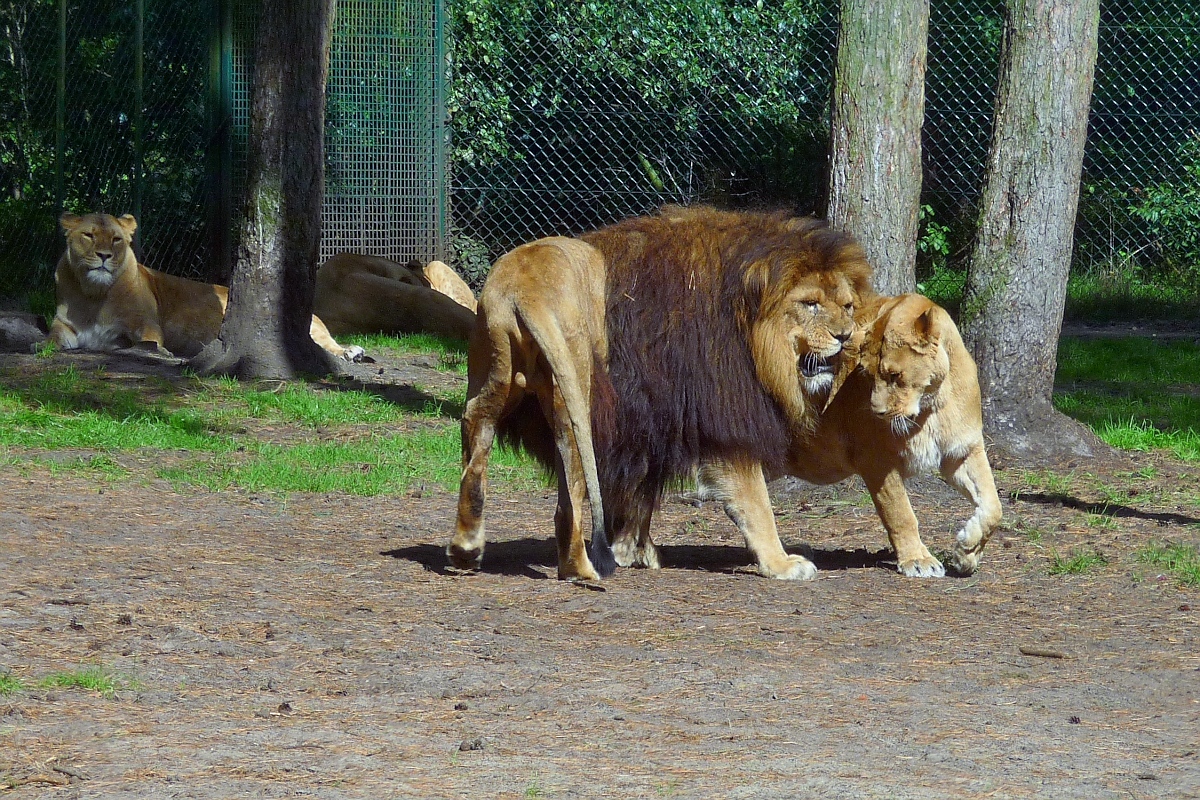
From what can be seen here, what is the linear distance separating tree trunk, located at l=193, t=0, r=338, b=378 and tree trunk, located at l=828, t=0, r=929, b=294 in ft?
13.1

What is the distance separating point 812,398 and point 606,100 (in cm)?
779

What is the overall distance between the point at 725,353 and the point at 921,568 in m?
1.11

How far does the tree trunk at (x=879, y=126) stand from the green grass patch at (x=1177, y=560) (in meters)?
1.59

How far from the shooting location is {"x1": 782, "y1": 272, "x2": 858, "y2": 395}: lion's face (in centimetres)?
500

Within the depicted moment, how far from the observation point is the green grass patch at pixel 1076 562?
5285 millimetres

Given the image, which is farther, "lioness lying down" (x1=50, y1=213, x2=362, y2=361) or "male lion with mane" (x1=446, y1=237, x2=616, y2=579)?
"lioness lying down" (x1=50, y1=213, x2=362, y2=361)

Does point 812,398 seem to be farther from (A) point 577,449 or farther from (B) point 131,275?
(B) point 131,275

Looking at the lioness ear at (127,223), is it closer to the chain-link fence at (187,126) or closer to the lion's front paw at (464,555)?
the chain-link fence at (187,126)

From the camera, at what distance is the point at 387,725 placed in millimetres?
3381

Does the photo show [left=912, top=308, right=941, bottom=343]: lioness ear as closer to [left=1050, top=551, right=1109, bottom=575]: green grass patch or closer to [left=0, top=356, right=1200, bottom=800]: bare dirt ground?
[left=0, top=356, right=1200, bottom=800]: bare dirt ground

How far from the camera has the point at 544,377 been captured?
475 centimetres

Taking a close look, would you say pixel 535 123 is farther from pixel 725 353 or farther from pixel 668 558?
pixel 725 353

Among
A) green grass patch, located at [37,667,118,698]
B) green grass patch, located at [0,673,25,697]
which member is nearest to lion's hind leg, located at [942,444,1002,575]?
green grass patch, located at [37,667,118,698]

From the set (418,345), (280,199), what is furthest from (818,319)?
(418,345)
